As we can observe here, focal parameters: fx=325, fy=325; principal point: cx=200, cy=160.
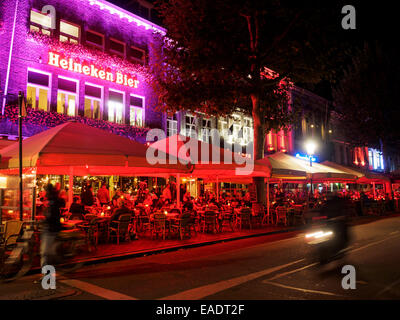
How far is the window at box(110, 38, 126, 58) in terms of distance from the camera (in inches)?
791

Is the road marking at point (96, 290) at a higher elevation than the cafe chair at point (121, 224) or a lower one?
lower

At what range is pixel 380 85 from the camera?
29.3 meters

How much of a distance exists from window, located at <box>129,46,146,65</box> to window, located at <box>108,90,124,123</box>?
102 inches

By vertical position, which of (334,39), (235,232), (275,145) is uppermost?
(334,39)

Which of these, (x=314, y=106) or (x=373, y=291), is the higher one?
(x=314, y=106)

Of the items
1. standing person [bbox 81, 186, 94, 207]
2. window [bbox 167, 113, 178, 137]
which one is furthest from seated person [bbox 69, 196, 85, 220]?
window [bbox 167, 113, 178, 137]

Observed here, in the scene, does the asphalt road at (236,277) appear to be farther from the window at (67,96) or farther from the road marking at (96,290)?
the window at (67,96)

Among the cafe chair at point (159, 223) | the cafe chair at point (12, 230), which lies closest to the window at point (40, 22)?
the cafe chair at point (159, 223)

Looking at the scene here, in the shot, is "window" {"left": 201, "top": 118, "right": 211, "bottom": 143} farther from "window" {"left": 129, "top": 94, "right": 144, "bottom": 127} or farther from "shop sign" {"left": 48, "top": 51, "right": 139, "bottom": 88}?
"shop sign" {"left": 48, "top": 51, "right": 139, "bottom": 88}

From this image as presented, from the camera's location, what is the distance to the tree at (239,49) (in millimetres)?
14719

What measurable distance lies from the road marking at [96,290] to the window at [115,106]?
14.5 m
